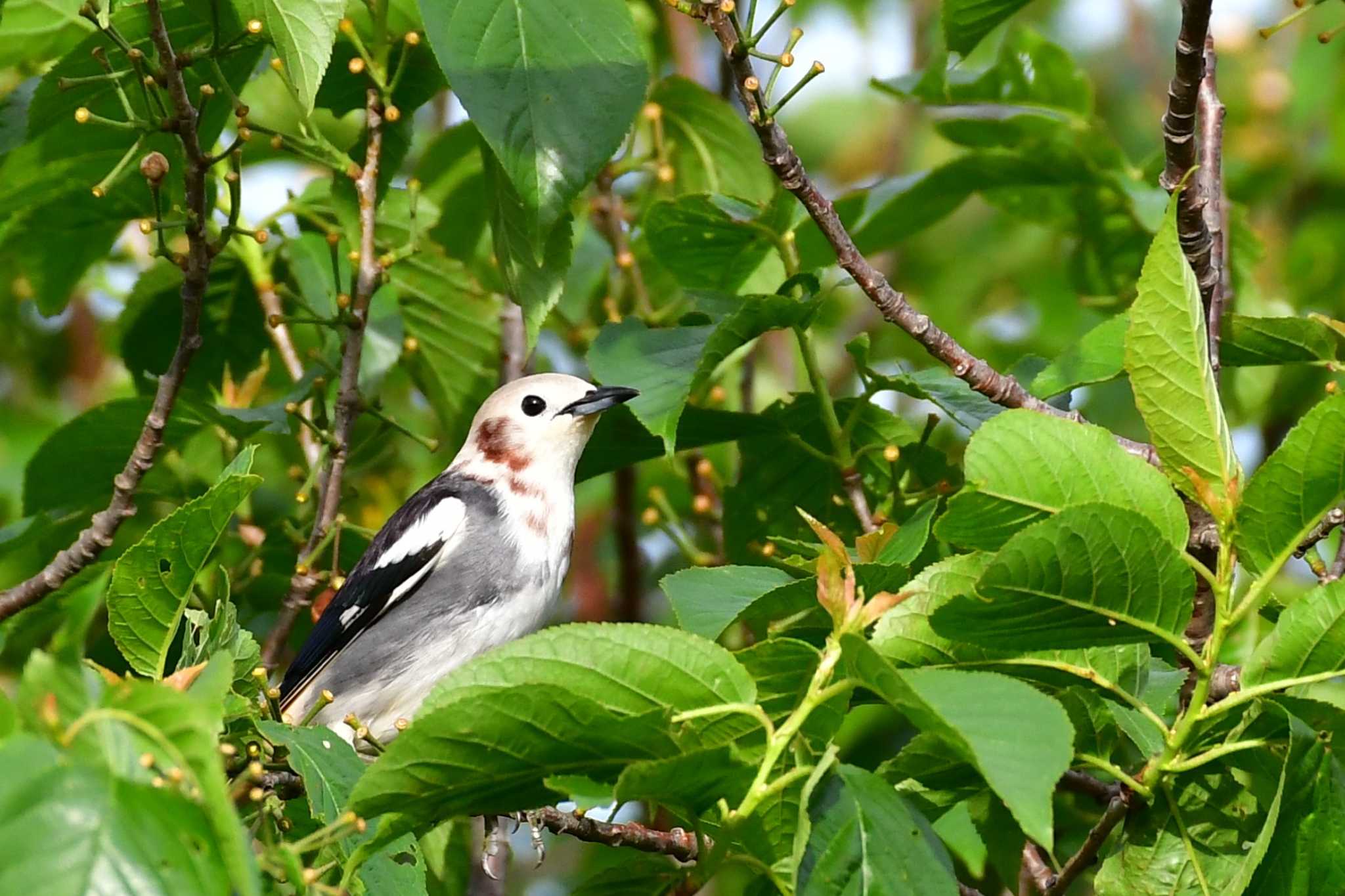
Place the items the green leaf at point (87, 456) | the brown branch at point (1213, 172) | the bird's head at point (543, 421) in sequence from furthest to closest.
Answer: the bird's head at point (543, 421)
the green leaf at point (87, 456)
the brown branch at point (1213, 172)

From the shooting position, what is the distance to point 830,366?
28.4ft

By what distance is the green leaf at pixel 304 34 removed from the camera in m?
3.55

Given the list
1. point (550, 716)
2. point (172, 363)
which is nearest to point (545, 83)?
point (172, 363)

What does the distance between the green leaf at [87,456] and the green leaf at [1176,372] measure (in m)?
3.05

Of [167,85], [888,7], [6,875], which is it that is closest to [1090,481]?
[6,875]

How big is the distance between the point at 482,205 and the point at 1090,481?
366 cm

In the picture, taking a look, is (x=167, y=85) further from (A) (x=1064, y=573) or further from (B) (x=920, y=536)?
(A) (x=1064, y=573)

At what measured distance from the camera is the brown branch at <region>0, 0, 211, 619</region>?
371 centimetres

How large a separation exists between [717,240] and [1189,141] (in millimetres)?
1510

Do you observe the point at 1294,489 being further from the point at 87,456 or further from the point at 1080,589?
the point at 87,456

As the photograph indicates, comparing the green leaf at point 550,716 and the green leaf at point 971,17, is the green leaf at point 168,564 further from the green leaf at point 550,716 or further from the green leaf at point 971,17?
the green leaf at point 971,17

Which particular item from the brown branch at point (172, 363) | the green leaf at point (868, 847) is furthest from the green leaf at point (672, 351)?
the green leaf at point (868, 847)

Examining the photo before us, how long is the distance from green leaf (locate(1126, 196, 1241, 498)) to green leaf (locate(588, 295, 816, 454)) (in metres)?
1.05

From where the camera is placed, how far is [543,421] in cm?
609
